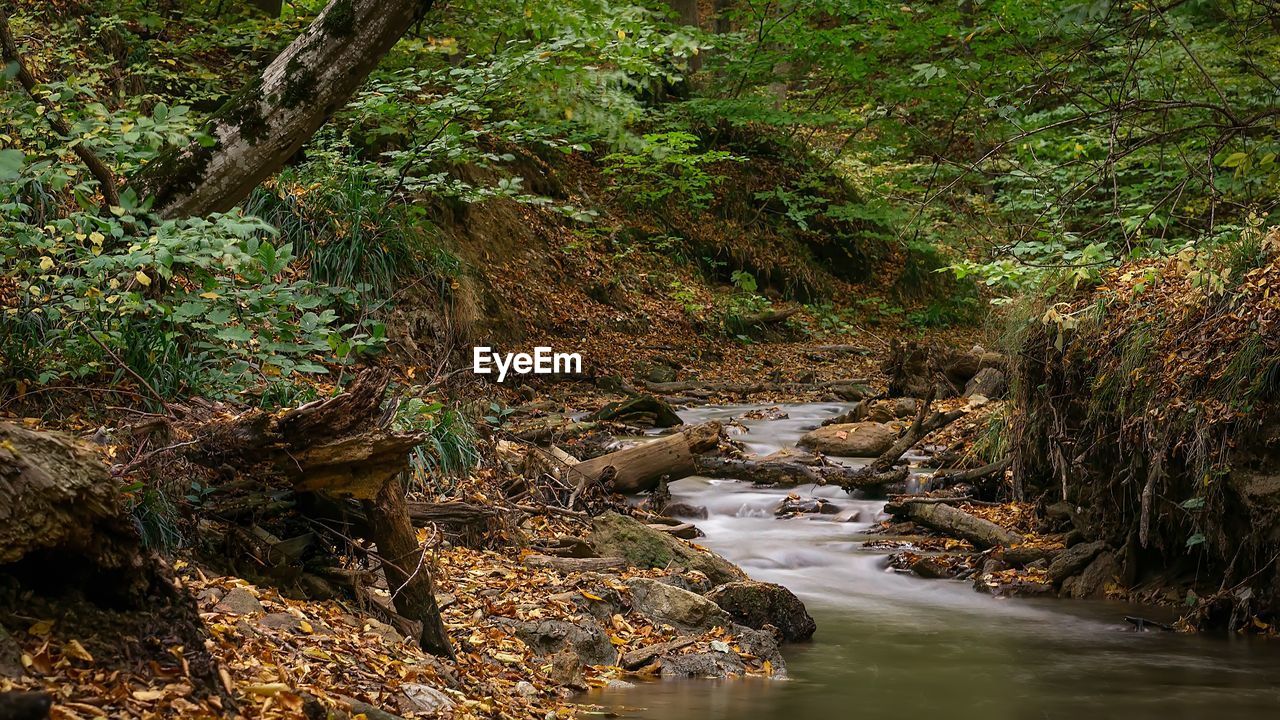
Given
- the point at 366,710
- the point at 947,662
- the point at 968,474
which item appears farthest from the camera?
the point at 968,474

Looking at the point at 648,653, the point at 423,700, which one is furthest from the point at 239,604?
the point at 648,653

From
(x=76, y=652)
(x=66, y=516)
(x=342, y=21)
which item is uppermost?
(x=342, y=21)

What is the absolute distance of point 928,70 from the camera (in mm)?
5586

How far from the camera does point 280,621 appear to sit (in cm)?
409

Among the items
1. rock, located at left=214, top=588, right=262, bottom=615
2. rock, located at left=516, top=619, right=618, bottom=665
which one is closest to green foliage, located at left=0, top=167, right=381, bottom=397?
rock, located at left=214, top=588, right=262, bottom=615

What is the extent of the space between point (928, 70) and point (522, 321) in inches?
374

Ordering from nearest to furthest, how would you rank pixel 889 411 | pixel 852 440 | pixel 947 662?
1. pixel 947 662
2. pixel 852 440
3. pixel 889 411

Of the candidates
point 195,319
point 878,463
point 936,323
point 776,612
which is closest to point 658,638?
point 776,612

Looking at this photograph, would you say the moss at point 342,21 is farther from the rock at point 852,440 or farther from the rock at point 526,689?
the rock at point 852,440

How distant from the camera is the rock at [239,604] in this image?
13.1 feet

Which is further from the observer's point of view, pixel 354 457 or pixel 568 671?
pixel 568 671

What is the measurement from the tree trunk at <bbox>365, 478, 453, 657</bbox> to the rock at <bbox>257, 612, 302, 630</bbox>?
617mm

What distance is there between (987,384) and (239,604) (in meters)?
10.4

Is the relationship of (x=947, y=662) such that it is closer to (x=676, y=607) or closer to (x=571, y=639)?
(x=676, y=607)
